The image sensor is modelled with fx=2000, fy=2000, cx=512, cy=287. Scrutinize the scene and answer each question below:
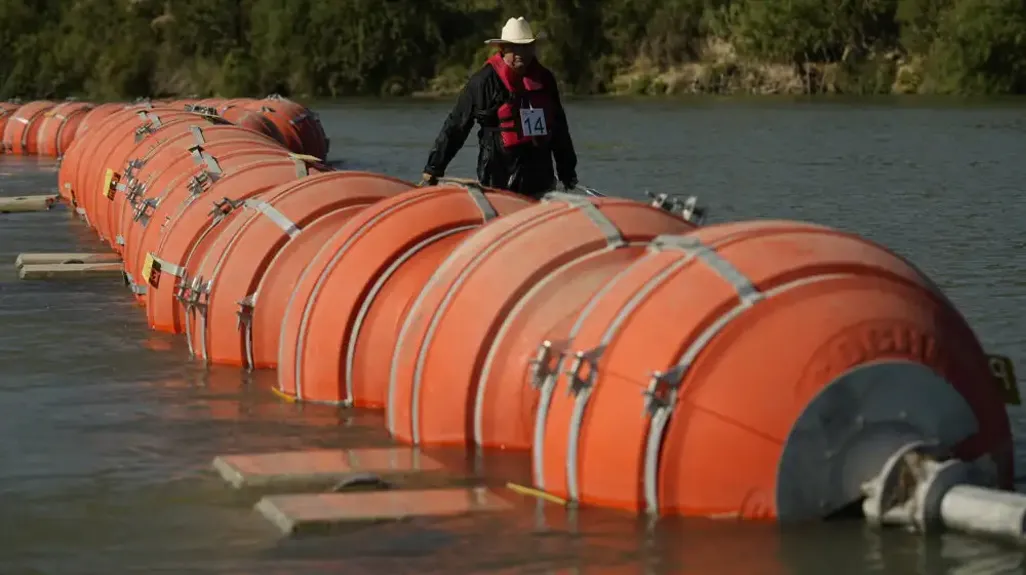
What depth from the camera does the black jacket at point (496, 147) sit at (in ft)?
44.2

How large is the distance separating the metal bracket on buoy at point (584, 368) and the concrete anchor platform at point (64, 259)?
1144 cm

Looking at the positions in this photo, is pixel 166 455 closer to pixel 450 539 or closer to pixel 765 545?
pixel 450 539

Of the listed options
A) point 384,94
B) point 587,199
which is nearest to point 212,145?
point 587,199

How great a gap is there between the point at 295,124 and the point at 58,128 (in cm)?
1129

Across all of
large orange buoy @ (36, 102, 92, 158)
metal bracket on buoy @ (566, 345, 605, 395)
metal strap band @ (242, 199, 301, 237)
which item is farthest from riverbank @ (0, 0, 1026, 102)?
metal bracket on buoy @ (566, 345, 605, 395)

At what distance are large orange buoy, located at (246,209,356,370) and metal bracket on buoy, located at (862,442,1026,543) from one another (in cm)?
506

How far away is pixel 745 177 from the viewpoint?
34188mm

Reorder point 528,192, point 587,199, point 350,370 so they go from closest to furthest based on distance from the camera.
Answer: point 587,199
point 350,370
point 528,192

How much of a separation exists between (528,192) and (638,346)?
5.50 m

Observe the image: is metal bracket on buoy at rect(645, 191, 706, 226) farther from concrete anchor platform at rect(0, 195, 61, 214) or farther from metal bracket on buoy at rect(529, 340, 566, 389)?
concrete anchor platform at rect(0, 195, 61, 214)

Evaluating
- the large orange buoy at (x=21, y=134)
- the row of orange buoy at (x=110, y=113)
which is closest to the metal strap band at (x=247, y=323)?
the row of orange buoy at (x=110, y=113)

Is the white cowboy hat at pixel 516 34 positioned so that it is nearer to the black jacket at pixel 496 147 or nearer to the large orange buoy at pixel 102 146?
the black jacket at pixel 496 147

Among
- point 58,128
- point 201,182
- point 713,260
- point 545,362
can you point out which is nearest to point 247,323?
point 201,182

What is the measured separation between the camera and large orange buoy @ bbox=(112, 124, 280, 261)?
17.1 metres
